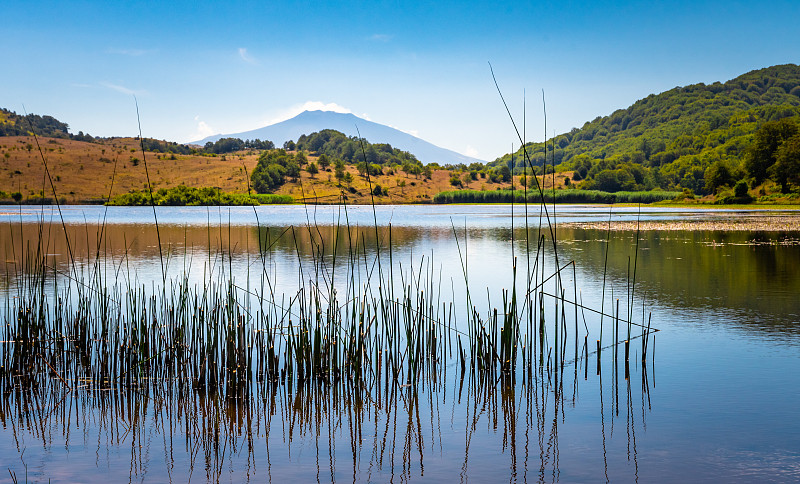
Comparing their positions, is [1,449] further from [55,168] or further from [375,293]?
[55,168]

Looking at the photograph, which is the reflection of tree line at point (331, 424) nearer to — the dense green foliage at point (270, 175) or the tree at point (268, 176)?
the dense green foliage at point (270, 175)

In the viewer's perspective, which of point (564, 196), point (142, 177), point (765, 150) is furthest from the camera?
point (142, 177)

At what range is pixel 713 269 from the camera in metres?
14.6

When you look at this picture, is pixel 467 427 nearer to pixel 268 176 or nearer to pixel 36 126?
pixel 268 176

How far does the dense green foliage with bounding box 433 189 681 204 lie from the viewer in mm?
81500

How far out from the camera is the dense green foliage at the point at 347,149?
153900mm

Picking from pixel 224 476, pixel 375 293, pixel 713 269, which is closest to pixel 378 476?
pixel 224 476

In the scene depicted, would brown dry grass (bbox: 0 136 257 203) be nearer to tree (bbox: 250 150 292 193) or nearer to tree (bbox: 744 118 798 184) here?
tree (bbox: 250 150 292 193)

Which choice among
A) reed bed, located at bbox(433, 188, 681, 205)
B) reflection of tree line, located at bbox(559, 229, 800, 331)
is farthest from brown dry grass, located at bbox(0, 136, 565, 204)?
reflection of tree line, located at bbox(559, 229, 800, 331)

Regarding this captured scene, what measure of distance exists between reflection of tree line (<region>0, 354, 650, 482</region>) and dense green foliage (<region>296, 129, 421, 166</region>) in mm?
141118

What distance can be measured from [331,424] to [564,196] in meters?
85.3

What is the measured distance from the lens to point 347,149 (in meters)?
161

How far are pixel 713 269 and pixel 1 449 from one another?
1408 cm

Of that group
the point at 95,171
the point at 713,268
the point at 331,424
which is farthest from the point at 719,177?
the point at 95,171
